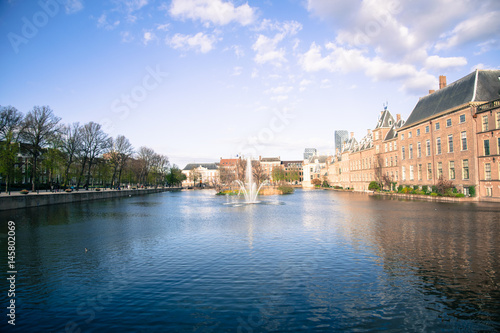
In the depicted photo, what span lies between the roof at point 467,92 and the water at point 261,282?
32320mm

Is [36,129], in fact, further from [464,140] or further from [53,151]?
[464,140]

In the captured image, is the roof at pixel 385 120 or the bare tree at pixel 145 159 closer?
the roof at pixel 385 120

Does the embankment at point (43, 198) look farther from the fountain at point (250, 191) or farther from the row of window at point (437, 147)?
the row of window at point (437, 147)

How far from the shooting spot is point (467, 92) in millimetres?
44500

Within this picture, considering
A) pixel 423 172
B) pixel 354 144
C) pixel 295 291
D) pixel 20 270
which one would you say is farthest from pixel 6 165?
pixel 354 144

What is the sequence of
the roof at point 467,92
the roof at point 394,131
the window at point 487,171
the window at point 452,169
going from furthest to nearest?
1. the roof at point 394,131
2. the window at point 452,169
3. the roof at point 467,92
4. the window at point 487,171

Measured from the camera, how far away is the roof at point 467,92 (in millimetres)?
42562

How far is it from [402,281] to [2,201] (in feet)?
139

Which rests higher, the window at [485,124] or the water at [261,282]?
the window at [485,124]

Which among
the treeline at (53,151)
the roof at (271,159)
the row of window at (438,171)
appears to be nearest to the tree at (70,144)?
the treeline at (53,151)

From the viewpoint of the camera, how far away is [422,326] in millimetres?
7207

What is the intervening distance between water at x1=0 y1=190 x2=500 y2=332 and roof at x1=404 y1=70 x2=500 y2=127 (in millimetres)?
32320

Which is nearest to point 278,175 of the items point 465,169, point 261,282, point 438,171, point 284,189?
point 284,189

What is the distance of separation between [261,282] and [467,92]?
48709 millimetres
